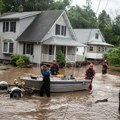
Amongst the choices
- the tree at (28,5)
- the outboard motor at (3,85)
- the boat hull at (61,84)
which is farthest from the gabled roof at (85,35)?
the outboard motor at (3,85)

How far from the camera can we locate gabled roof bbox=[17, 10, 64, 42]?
37.8 m

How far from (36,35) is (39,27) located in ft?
4.98

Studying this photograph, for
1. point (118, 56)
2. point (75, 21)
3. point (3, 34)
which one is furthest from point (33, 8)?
point (118, 56)

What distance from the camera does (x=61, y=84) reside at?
19375 millimetres

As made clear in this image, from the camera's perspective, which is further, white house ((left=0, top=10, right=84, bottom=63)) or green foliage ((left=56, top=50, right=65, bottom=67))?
white house ((left=0, top=10, right=84, bottom=63))

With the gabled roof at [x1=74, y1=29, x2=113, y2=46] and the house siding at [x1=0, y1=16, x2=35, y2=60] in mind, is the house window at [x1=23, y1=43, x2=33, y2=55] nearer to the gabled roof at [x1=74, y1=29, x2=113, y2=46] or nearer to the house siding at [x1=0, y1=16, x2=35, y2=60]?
the house siding at [x1=0, y1=16, x2=35, y2=60]

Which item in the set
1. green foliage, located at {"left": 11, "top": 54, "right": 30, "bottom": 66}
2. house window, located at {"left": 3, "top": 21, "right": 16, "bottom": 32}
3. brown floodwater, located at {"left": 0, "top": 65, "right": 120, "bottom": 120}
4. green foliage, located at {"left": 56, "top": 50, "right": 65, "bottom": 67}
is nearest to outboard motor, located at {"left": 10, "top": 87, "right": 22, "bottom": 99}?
brown floodwater, located at {"left": 0, "top": 65, "right": 120, "bottom": 120}

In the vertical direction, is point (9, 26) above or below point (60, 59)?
above

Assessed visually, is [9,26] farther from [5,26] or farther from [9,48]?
[9,48]

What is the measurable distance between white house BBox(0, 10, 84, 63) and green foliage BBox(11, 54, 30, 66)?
1512mm

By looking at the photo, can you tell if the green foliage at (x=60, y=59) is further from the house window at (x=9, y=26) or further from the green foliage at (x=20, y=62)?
the house window at (x=9, y=26)

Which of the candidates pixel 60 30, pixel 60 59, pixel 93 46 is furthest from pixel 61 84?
pixel 93 46

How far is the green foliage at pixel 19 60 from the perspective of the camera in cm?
3544

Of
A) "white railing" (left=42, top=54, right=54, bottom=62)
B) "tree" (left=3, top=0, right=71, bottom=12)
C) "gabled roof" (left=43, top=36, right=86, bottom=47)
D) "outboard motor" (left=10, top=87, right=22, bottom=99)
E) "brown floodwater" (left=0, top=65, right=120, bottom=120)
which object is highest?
"tree" (left=3, top=0, right=71, bottom=12)
